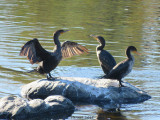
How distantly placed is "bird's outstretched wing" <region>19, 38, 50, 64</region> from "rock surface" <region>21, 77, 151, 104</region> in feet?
1.99

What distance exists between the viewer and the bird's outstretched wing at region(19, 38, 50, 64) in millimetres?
10041

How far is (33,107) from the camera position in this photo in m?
8.98

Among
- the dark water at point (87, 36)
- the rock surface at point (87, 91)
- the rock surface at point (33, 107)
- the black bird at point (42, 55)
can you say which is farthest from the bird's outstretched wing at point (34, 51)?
the rock surface at point (33, 107)

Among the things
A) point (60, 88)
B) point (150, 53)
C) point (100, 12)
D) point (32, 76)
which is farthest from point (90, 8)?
point (60, 88)

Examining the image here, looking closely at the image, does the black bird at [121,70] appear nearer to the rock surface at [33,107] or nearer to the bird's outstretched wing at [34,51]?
the rock surface at [33,107]

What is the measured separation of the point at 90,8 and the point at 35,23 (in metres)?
8.19

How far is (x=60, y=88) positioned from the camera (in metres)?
10.4

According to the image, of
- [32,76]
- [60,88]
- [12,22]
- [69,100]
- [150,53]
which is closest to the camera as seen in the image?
[69,100]

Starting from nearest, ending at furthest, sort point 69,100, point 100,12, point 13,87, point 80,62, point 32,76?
1. point 69,100
2. point 13,87
3. point 32,76
4. point 80,62
5. point 100,12

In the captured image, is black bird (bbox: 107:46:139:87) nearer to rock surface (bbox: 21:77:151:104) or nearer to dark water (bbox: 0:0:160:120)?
rock surface (bbox: 21:77:151:104)

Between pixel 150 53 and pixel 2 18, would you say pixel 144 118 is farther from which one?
pixel 2 18

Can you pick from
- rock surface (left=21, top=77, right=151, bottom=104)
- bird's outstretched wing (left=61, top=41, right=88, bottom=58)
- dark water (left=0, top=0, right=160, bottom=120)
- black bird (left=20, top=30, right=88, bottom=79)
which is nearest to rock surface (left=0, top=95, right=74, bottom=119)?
dark water (left=0, top=0, right=160, bottom=120)

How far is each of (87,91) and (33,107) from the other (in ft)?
5.87

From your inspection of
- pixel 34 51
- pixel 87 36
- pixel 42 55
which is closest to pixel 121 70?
pixel 42 55
